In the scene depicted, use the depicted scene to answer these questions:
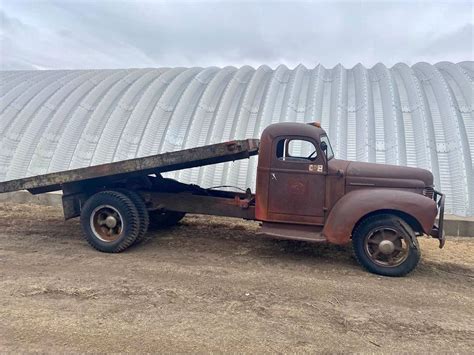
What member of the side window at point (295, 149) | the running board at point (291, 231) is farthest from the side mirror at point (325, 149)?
the running board at point (291, 231)

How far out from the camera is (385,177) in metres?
5.73

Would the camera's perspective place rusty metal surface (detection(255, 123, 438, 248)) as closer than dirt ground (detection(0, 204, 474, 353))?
No

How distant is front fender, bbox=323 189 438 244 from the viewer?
5.34 meters

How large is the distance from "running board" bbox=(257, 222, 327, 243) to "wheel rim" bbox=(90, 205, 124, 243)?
250cm

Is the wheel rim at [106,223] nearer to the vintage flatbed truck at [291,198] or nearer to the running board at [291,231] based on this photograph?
the vintage flatbed truck at [291,198]

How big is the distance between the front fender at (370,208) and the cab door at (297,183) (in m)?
0.29

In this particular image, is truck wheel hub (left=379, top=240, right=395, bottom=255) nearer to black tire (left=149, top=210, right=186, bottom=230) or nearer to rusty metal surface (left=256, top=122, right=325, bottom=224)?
rusty metal surface (left=256, top=122, right=325, bottom=224)

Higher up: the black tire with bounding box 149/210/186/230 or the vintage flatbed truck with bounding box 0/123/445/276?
the vintage flatbed truck with bounding box 0/123/445/276

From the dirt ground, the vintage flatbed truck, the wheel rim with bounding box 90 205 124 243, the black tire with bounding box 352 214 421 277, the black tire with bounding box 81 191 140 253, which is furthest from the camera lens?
the wheel rim with bounding box 90 205 124 243

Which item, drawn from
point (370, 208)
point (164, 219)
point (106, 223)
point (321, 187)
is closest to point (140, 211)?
point (106, 223)

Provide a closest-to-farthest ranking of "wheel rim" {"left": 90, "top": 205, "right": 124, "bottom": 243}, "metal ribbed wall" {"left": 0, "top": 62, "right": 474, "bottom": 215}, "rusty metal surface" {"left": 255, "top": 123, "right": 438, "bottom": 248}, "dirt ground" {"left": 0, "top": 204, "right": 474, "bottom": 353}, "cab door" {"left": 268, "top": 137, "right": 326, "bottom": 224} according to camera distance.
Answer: "dirt ground" {"left": 0, "top": 204, "right": 474, "bottom": 353} → "rusty metal surface" {"left": 255, "top": 123, "right": 438, "bottom": 248} → "cab door" {"left": 268, "top": 137, "right": 326, "bottom": 224} → "wheel rim" {"left": 90, "top": 205, "right": 124, "bottom": 243} → "metal ribbed wall" {"left": 0, "top": 62, "right": 474, "bottom": 215}

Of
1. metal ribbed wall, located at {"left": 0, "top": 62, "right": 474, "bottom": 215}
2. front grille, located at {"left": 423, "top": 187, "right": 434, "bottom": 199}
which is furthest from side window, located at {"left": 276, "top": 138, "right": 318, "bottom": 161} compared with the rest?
metal ribbed wall, located at {"left": 0, "top": 62, "right": 474, "bottom": 215}

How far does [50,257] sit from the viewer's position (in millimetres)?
5828

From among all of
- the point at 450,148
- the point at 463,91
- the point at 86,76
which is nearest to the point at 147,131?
the point at 86,76
